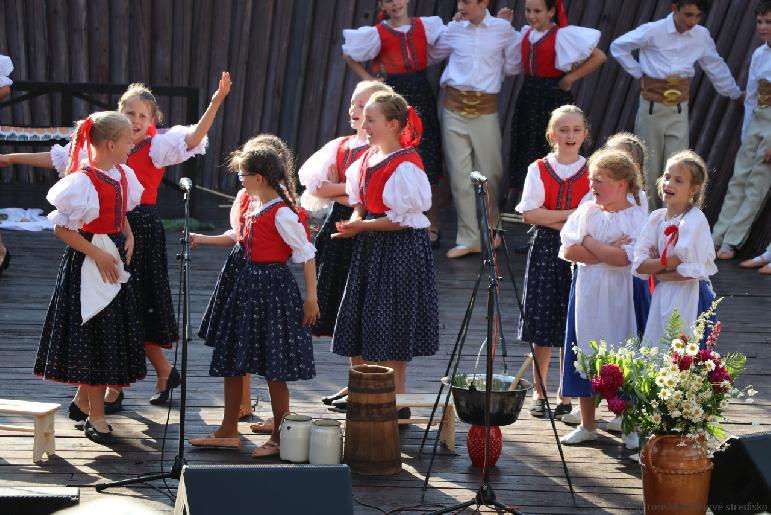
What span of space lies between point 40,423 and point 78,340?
0.41 meters

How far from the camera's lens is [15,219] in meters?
9.82

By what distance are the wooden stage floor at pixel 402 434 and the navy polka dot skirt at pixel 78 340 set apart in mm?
277

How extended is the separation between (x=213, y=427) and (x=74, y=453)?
0.63 metres

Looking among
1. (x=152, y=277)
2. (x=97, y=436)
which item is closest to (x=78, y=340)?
(x=97, y=436)

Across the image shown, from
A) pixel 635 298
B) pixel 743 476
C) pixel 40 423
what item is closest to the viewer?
pixel 743 476

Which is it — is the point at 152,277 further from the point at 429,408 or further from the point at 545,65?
the point at 545,65

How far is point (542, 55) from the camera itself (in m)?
8.79

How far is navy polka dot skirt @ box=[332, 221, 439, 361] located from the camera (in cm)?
564

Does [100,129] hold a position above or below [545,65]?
below

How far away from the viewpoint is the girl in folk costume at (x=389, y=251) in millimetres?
5574

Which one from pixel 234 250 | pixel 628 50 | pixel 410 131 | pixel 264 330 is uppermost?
pixel 628 50

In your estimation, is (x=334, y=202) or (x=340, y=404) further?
(x=334, y=202)

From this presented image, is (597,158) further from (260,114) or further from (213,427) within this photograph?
(260,114)

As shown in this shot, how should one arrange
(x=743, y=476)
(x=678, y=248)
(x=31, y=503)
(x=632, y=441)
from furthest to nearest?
(x=632, y=441) < (x=678, y=248) < (x=743, y=476) < (x=31, y=503)
